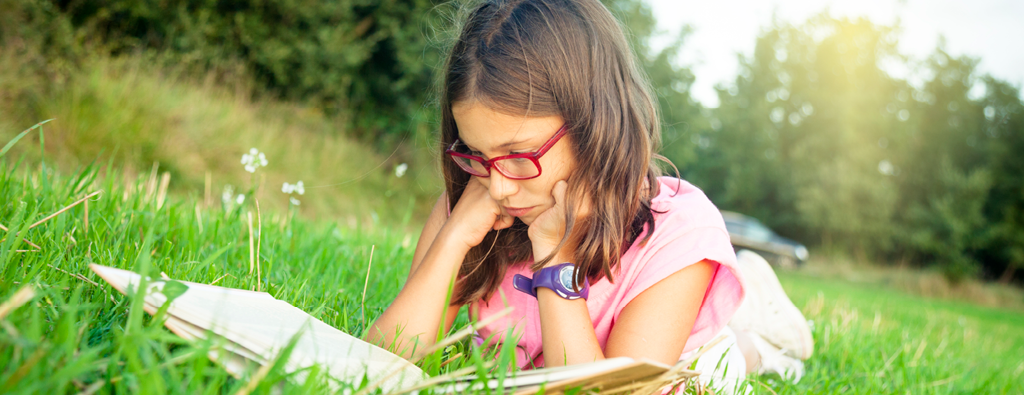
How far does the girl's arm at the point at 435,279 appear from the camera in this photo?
1671 millimetres

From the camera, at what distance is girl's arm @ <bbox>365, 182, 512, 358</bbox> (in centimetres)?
167

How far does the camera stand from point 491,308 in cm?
204

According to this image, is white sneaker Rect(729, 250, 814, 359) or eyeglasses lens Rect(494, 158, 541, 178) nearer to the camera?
eyeglasses lens Rect(494, 158, 541, 178)

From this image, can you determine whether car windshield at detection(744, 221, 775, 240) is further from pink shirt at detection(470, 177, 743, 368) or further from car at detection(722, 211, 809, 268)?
pink shirt at detection(470, 177, 743, 368)

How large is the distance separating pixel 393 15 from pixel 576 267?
10.1 m

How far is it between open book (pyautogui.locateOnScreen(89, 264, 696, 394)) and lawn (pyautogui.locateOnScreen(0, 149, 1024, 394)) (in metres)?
0.04

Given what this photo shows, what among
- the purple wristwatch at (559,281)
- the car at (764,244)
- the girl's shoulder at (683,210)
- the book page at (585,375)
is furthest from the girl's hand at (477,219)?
the car at (764,244)

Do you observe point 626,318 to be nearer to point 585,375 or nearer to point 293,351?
point 585,375

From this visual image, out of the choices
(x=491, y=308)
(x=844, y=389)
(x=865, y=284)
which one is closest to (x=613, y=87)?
(x=491, y=308)

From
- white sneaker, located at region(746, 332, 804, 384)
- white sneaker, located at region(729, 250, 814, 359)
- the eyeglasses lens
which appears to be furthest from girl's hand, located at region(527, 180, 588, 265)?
white sneaker, located at region(746, 332, 804, 384)

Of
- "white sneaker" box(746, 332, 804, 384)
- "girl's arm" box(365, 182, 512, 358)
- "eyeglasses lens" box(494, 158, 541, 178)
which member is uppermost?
"eyeglasses lens" box(494, 158, 541, 178)

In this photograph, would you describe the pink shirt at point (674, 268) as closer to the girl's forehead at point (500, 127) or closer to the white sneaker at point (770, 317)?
the girl's forehead at point (500, 127)

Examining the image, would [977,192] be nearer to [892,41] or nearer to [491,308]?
[892,41]

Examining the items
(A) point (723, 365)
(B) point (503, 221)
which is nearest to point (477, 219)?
(B) point (503, 221)
